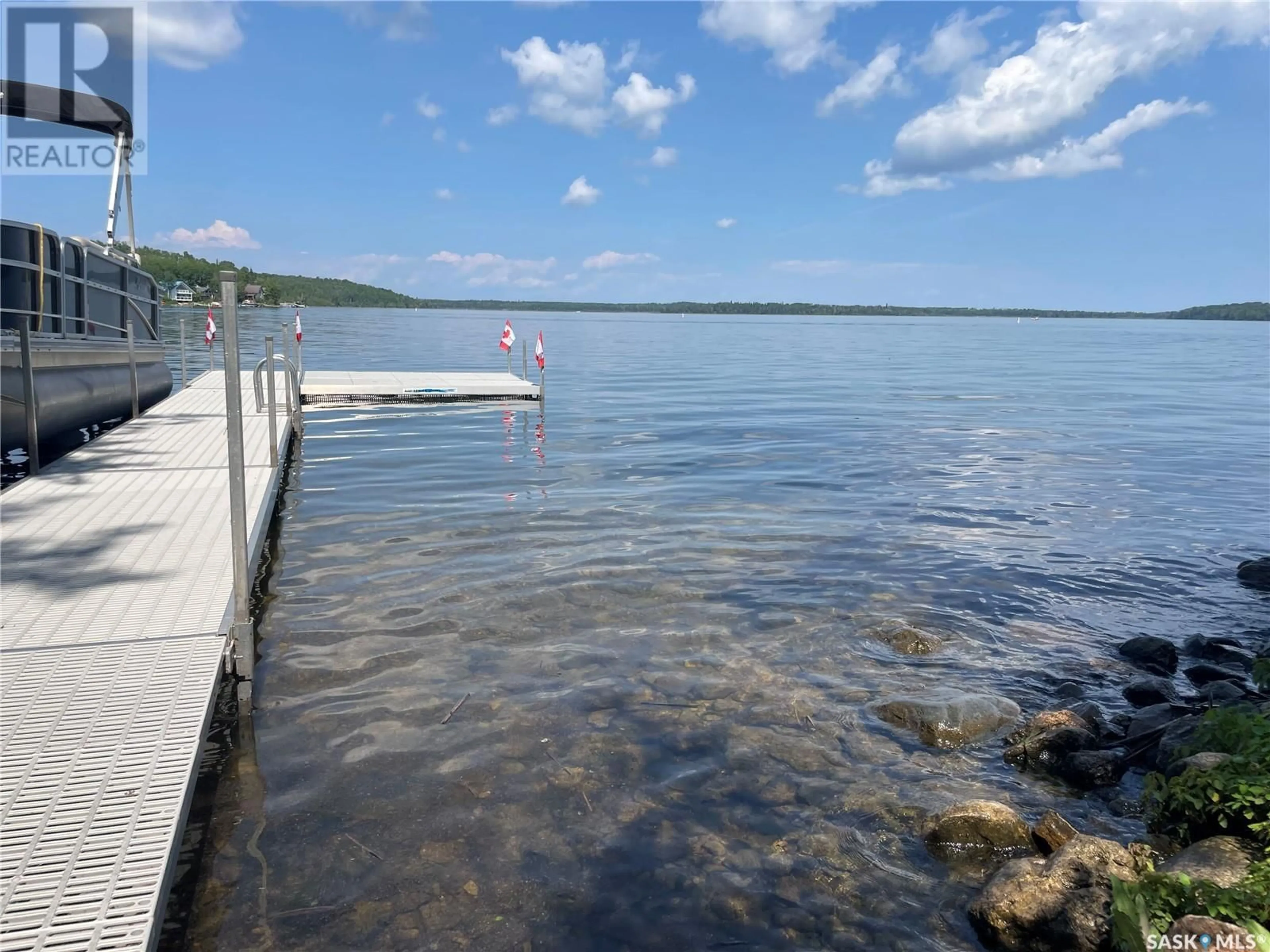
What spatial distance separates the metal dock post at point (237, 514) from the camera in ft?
16.2

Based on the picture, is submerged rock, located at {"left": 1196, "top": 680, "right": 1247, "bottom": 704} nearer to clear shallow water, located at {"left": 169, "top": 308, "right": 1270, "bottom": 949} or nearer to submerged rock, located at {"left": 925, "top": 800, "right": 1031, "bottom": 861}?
clear shallow water, located at {"left": 169, "top": 308, "right": 1270, "bottom": 949}

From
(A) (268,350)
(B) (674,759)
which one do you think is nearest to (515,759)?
(B) (674,759)

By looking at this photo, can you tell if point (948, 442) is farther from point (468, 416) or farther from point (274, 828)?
point (274, 828)

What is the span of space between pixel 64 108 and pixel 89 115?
55 cm

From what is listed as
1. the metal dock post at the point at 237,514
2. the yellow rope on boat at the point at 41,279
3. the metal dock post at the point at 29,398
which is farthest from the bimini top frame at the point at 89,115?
the metal dock post at the point at 237,514

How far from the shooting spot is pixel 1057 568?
9266 mm

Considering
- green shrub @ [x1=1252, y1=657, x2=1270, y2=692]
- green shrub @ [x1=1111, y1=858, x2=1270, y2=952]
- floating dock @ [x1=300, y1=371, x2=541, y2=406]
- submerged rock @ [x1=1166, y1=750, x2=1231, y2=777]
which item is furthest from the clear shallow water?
floating dock @ [x1=300, y1=371, x2=541, y2=406]

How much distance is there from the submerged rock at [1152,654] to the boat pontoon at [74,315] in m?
10.3

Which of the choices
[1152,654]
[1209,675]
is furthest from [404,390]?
[1209,675]

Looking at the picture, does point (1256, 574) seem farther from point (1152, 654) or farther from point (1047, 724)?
point (1047, 724)

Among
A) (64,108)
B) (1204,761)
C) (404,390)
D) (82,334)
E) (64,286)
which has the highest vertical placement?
(64,108)

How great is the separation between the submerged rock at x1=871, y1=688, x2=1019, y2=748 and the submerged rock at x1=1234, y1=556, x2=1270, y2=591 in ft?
15.2

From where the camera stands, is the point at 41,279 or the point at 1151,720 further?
the point at 41,279

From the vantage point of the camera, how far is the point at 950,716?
573 centimetres
